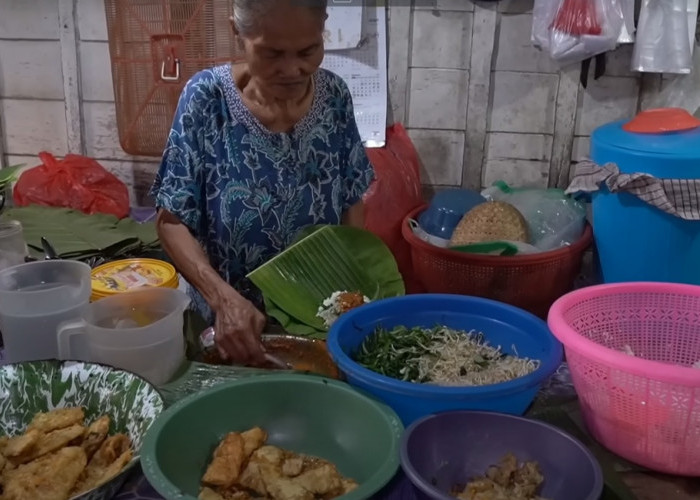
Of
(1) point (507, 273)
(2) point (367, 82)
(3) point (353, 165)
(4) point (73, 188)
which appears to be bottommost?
(1) point (507, 273)

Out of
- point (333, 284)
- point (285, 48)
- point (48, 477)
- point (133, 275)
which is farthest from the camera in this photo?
point (133, 275)

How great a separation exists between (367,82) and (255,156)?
5.02 feet

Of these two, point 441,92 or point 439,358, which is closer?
point 439,358

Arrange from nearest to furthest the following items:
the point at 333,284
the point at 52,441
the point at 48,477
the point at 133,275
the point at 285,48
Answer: the point at 48,477
the point at 52,441
the point at 285,48
the point at 333,284
the point at 133,275

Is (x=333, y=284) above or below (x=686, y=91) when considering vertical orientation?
below

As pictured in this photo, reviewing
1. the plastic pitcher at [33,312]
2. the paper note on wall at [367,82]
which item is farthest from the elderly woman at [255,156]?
the paper note on wall at [367,82]

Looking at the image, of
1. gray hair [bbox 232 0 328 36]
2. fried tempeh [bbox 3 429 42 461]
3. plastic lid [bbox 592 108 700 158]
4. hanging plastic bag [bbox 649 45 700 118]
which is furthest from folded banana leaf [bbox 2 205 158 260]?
hanging plastic bag [bbox 649 45 700 118]

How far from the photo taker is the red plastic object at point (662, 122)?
2.27 meters

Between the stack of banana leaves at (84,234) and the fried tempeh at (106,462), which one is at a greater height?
the fried tempeh at (106,462)

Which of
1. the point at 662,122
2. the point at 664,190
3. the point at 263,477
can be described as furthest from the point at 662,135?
the point at 263,477

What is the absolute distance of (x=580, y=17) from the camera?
271 cm

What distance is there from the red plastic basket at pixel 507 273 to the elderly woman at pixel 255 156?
77cm

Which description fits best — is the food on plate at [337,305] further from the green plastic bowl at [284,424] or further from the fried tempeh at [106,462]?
the fried tempeh at [106,462]

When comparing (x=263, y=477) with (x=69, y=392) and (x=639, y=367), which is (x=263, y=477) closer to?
(x=69, y=392)
